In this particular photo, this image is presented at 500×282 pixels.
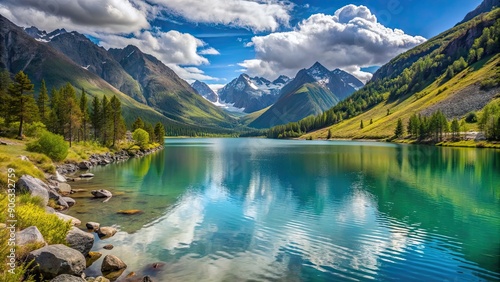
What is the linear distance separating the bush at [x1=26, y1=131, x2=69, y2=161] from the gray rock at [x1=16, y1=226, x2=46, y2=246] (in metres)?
53.3

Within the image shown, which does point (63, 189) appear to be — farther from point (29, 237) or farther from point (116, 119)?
point (116, 119)

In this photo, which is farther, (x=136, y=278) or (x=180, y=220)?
(x=180, y=220)

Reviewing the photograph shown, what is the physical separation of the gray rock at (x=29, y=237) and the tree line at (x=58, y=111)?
7156 centimetres

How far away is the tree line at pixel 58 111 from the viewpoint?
2958 inches

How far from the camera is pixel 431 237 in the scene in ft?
88.7

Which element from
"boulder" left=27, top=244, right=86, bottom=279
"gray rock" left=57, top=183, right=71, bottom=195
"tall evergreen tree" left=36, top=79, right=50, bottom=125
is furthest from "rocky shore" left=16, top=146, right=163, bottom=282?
"tall evergreen tree" left=36, top=79, right=50, bottom=125

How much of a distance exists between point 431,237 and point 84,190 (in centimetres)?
4662

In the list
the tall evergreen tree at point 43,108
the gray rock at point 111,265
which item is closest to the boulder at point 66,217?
the gray rock at point 111,265

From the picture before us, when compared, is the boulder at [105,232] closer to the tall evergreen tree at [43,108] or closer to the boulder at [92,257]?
the boulder at [92,257]

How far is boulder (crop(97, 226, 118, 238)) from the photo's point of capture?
26703 mm

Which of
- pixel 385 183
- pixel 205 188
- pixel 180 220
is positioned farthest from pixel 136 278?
pixel 385 183

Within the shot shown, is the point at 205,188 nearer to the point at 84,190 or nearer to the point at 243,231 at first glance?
the point at 84,190

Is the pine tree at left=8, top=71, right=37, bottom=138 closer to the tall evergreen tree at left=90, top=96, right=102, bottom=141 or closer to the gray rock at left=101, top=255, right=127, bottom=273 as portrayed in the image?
the tall evergreen tree at left=90, top=96, right=102, bottom=141

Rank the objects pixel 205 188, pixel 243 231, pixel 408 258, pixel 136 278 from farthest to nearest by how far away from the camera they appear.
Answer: pixel 205 188, pixel 243 231, pixel 408 258, pixel 136 278
